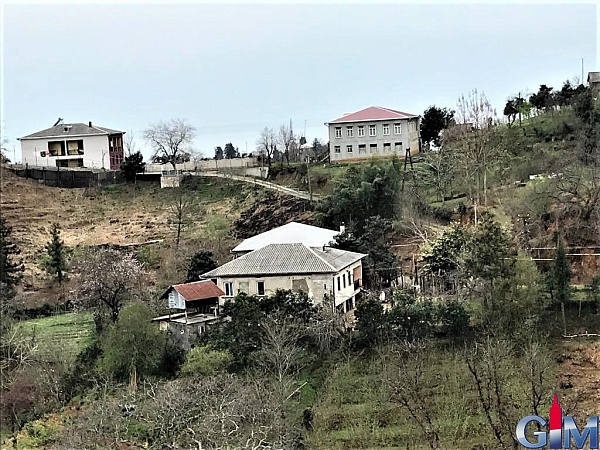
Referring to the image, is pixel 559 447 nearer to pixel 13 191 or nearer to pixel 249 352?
pixel 249 352

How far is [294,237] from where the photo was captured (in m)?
8.85

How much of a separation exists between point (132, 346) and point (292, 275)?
167 centimetres

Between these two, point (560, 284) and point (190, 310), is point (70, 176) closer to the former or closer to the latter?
point (190, 310)

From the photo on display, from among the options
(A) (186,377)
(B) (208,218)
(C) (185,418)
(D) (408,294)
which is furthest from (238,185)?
(C) (185,418)

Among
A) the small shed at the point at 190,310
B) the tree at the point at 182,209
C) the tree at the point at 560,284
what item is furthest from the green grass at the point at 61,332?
the tree at the point at 560,284

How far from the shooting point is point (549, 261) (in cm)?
772

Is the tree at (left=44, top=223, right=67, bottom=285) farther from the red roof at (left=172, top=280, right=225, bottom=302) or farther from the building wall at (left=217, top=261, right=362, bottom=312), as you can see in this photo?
the building wall at (left=217, top=261, right=362, bottom=312)

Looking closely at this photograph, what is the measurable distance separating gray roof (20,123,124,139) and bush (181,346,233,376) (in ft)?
22.2

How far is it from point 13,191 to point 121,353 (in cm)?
572

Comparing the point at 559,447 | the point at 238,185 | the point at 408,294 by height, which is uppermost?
the point at 238,185

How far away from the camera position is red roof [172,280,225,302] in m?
7.66

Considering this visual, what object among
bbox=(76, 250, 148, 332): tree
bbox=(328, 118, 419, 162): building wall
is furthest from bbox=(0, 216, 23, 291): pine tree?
bbox=(328, 118, 419, 162): building wall

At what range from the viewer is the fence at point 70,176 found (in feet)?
40.0


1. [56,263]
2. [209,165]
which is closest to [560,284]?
[56,263]
